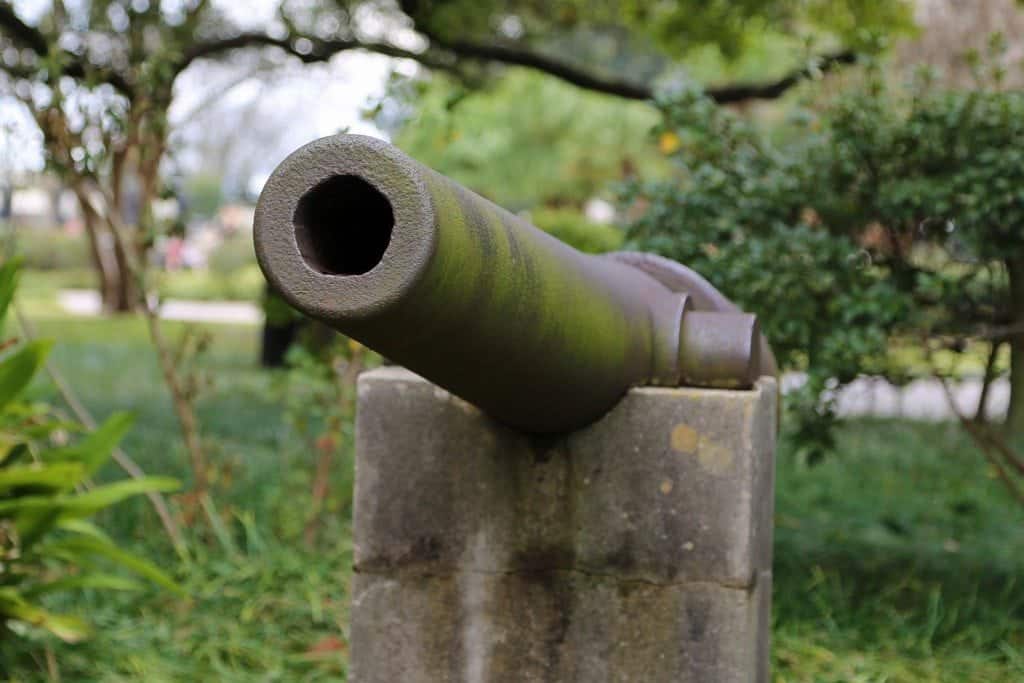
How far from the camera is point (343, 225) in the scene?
1832mm

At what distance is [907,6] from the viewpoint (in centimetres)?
888

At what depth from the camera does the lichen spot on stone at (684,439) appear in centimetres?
266

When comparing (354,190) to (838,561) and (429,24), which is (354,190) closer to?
(838,561)

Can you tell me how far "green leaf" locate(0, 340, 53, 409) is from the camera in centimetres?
389

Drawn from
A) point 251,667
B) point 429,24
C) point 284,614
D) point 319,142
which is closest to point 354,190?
point 319,142

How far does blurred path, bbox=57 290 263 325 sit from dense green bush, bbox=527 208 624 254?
11.5 m

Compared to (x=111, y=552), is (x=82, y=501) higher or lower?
higher

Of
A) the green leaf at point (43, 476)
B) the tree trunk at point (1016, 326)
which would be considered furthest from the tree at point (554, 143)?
the green leaf at point (43, 476)

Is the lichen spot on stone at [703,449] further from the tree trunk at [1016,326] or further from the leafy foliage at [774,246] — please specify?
the tree trunk at [1016,326]

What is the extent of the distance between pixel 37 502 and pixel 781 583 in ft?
8.67

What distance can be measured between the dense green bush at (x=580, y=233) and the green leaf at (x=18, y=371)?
10.3 feet

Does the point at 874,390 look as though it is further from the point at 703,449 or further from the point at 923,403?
the point at 923,403

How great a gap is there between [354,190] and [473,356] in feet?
1.15

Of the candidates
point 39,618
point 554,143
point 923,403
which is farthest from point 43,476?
point 554,143
